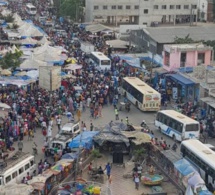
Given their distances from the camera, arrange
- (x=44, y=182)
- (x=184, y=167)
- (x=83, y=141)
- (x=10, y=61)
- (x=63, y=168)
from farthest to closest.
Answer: (x=10, y=61)
(x=83, y=141)
(x=63, y=168)
(x=184, y=167)
(x=44, y=182)

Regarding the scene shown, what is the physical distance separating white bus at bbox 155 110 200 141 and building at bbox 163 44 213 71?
9991 mm

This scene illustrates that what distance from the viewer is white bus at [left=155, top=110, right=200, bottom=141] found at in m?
26.9

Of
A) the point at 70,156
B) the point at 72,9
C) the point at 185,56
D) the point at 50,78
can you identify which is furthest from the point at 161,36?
the point at 70,156

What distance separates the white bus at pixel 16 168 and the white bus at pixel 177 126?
7400 millimetres

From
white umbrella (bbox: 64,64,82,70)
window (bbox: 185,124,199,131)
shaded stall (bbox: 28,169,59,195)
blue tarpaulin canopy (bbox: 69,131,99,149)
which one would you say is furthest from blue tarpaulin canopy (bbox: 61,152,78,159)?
white umbrella (bbox: 64,64,82,70)

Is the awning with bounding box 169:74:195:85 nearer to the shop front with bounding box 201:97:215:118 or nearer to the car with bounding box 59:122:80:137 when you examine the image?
the shop front with bounding box 201:97:215:118

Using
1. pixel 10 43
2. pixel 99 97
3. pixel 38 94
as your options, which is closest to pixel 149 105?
pixel 99 97

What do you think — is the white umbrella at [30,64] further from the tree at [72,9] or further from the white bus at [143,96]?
the tree at [72,9]

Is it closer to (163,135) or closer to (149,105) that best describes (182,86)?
(149,105)

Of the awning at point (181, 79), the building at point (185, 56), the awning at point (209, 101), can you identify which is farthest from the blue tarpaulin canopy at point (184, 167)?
the building at point (185, 56)

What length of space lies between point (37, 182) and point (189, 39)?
84.0 ft

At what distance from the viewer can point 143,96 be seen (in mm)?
31781

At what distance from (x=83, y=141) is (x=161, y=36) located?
2236 cm

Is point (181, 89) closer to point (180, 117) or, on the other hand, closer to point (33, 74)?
point (180, 117)
